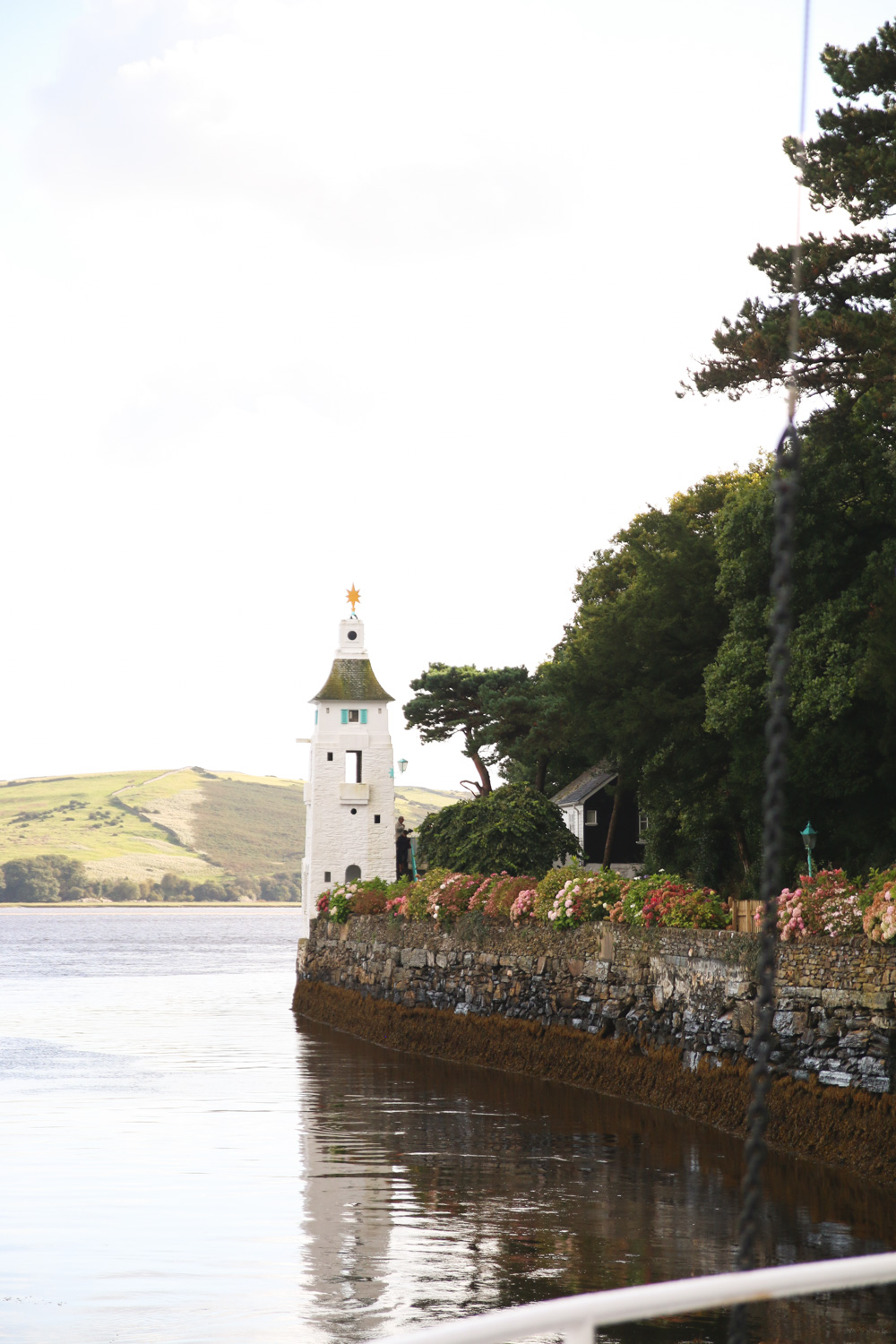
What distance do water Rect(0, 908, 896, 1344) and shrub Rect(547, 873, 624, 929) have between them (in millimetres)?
2601

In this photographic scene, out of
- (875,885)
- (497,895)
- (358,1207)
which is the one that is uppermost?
(875,885)

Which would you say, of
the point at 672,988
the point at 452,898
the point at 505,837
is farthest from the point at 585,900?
the point at 505,837

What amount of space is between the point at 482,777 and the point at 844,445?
3414cm

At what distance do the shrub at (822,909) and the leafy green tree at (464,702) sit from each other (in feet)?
135

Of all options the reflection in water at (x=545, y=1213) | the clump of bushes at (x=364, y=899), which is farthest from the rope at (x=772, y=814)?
the clump of bushes at (x=364, y=899)

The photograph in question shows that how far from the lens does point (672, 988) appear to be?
60.0 feet

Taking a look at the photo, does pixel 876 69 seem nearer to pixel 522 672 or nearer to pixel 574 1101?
pixel 574 1101

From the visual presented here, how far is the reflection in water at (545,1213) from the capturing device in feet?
33.2

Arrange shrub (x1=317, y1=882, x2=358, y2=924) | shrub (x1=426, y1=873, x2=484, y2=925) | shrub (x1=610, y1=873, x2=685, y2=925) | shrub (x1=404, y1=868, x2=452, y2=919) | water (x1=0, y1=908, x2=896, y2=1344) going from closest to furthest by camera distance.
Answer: water (x1=0, y1=908, x2=896, y2=1344)
shrub (x1=610, y1=873, x2=685, y2=925)
shrub (x1=426, y1=873, x2=484, y2=925)
shrub (x1=404, y1=868, x2=452, y2=919)
shrub (x1=317, y1=882, x2=358, y2=924)

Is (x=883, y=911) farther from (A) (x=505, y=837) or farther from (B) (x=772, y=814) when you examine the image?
(A) (x=505, y=837)

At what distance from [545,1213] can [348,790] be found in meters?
40.4

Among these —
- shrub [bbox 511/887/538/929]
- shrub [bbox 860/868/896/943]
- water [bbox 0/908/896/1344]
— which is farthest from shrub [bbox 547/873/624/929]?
shrub [bbox 860/868/896/943]

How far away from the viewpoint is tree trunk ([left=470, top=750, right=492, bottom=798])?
61.2 metres

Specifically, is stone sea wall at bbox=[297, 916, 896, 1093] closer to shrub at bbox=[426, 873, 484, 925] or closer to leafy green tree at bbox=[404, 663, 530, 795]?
shrub at bbox=[426, 873, 484, 925]
